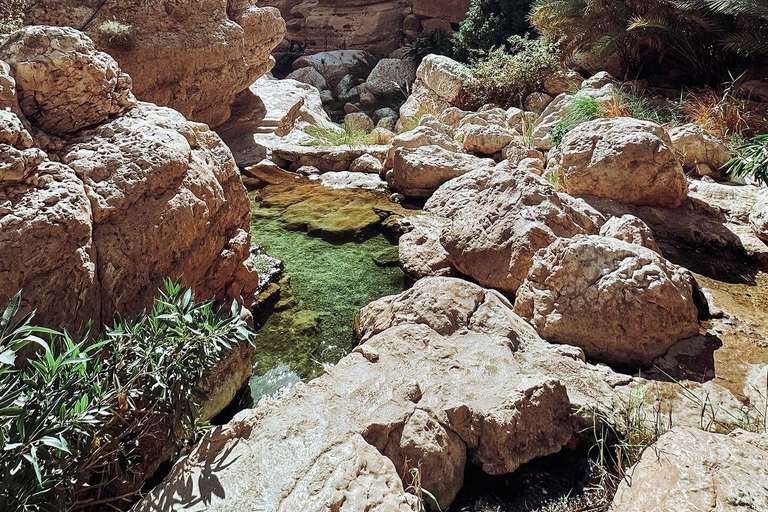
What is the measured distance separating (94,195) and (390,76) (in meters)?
14.8

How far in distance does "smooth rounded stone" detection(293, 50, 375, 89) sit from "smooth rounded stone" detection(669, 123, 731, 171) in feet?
42.3

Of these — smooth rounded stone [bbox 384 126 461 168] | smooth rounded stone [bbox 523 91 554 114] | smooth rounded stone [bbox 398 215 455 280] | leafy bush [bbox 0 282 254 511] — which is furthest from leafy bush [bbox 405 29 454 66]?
leafy bush [bbox 0 282 254 511]

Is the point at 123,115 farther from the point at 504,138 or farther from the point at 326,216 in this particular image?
the point at 504,138

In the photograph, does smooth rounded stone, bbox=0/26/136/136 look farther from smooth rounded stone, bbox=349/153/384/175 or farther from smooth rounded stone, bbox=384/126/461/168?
smooth rounded stone, bbox=349/153/384/175

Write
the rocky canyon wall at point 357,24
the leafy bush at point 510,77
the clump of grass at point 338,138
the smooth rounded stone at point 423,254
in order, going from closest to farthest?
1. the smooth rounded stone at point 423,254
2. the clump of grass at point 338,138
3. the leafy bush at point 510,77
4. the rocky canyon wall at point 357,24

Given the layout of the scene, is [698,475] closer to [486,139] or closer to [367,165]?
[486,139]

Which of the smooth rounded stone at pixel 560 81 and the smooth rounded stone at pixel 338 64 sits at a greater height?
the smooth rounded stone at pixel 560 81

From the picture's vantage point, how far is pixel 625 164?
210 inches

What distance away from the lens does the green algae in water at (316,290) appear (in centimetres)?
395

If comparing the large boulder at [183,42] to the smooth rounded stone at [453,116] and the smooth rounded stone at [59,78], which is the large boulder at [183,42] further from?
the smooth rounded stone at [59,78]

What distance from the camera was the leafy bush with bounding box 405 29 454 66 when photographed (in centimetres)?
1536

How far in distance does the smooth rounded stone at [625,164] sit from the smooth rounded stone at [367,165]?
11.9ft

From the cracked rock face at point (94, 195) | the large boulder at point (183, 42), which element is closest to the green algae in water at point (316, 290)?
the cracked rock face at point (94, 195)

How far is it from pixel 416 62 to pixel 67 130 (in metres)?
14.8
